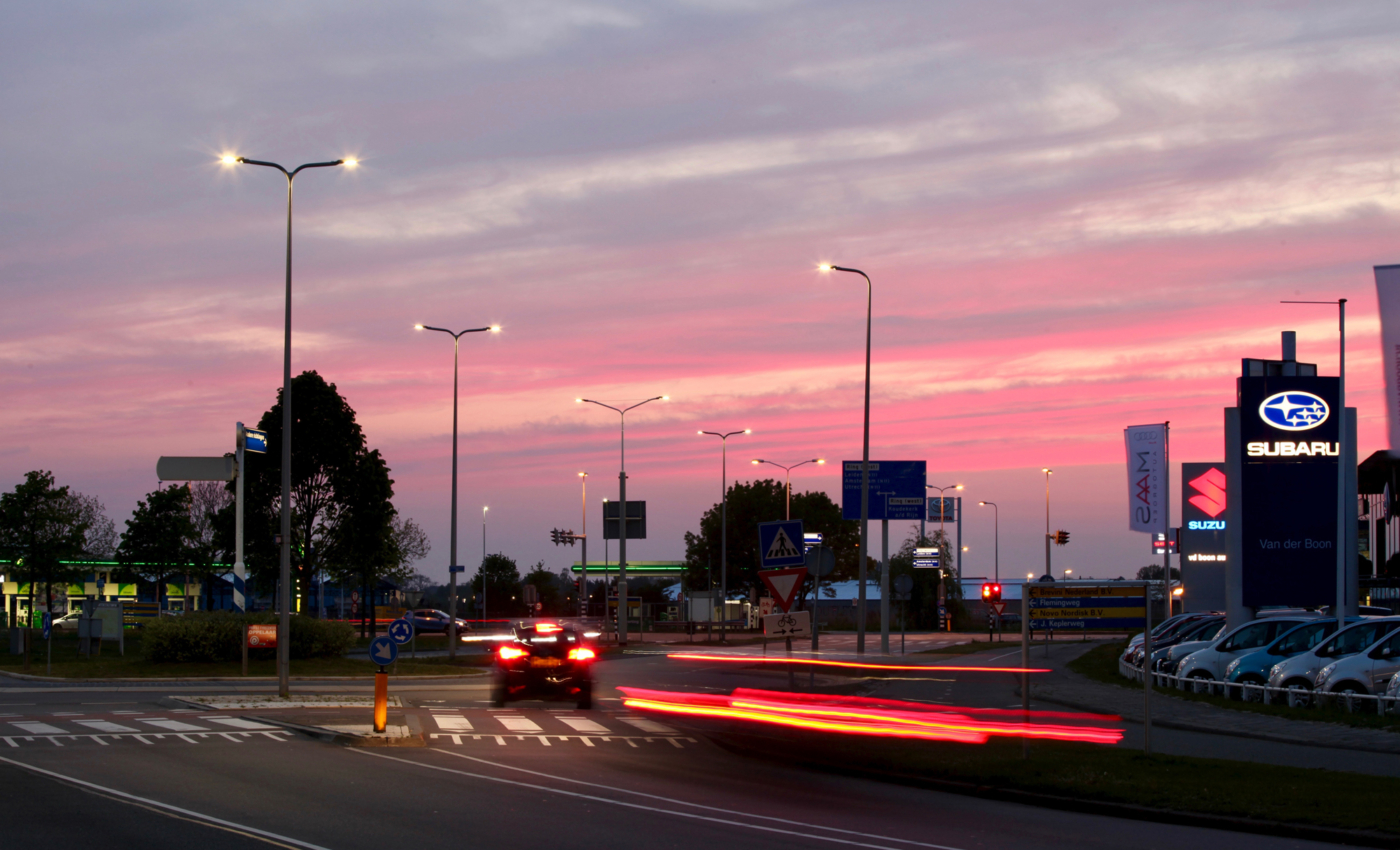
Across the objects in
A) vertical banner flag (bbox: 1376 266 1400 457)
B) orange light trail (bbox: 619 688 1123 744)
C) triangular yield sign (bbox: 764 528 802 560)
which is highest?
vertical banner flag (bbox: 1376 266 1400 457)

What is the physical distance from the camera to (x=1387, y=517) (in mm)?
74688

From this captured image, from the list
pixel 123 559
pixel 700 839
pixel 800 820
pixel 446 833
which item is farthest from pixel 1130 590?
pixel 123 559

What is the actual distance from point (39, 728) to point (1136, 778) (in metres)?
15.2

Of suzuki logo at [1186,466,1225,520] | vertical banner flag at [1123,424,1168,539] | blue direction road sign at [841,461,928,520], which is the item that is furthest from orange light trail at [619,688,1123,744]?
suzuki logo at [1186,466,1225,520]

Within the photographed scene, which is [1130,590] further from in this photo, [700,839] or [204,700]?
[204,700]

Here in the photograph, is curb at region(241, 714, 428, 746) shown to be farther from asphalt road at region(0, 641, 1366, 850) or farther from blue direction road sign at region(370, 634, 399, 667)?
blue direction road sign at region(370, 634, 399, 667)

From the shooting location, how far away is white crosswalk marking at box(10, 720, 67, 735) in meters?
18.5

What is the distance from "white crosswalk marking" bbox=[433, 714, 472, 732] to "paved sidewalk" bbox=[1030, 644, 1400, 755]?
10.7 meters

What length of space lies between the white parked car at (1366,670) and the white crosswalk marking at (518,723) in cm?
1352

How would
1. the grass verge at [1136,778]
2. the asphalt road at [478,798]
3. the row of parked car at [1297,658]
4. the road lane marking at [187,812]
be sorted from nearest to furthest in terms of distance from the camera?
the road lane marking at [187,812] < the asphalt road at [478,798] < the grass verge at [1136,778] < the row of parked car at [1297,658]

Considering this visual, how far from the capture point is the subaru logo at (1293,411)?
3008 centimetres

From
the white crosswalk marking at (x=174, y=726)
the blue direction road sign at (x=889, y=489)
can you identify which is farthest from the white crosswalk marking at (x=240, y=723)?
the blue direction road sign at (x=889, y=489)

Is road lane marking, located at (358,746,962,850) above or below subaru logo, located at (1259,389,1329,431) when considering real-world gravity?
below

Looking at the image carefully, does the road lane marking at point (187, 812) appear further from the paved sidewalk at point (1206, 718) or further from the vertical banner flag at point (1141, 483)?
the vertical banner flag at point (1141, 483)
